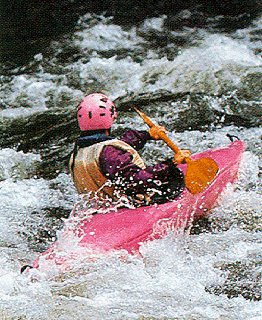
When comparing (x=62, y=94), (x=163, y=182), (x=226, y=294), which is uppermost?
(x=163, y=182)

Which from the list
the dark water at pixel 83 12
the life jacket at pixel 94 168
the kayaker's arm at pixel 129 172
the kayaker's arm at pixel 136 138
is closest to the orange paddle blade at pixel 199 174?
the kayaker's arm at pixel 129 172

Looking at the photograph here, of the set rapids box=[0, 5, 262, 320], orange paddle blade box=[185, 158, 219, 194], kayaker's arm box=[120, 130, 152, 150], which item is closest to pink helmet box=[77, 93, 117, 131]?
kayaker's arm box=[120, 130, 152, 150]

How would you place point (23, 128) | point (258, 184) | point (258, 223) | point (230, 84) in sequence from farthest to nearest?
point (230, 84), point (23, 128), point (258, 184), point (258, 223)

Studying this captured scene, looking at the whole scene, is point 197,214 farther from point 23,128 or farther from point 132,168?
point 23,128

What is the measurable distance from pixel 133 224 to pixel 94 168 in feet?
1.13

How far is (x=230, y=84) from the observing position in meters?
6.57

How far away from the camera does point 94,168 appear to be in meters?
3.92

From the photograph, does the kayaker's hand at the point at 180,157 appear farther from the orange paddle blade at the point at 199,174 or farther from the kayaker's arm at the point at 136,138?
the kayaker's arm at the point at 136,138

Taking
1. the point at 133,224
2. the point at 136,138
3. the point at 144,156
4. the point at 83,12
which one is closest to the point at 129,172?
Result: the point at 133,224

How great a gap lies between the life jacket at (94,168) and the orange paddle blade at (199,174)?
10.0 inches

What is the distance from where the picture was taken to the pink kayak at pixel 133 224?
3748 millimetres

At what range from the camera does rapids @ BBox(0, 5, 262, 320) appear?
137 inches

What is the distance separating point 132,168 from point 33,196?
1.19 meters

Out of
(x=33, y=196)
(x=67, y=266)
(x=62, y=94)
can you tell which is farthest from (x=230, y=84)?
(x=67, y=266)
